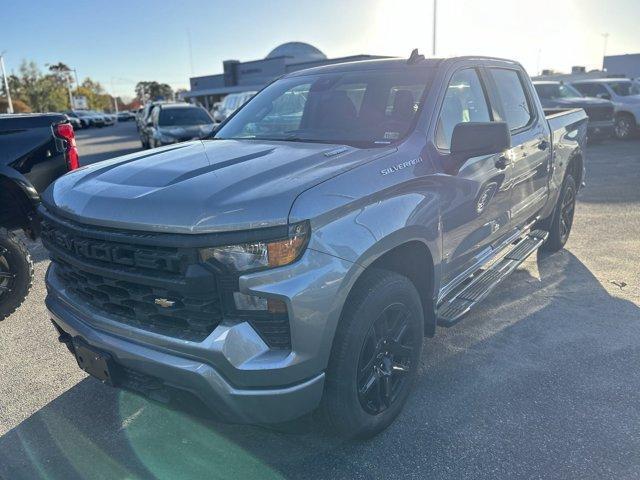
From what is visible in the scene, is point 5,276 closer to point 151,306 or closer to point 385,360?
point 151,306

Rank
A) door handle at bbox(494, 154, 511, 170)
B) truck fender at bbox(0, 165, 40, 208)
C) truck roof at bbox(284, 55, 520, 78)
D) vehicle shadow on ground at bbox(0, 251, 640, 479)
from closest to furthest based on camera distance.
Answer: vehicle shadow on ground at bbox(0, 251, 640, 479)
truck roof at bbox(284, 55, 520, 78)
door handle at bbox(494, 154, 511, 170)
truck fender at bbox(0, 165, 40, 208)

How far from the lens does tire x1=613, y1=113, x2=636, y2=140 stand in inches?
624

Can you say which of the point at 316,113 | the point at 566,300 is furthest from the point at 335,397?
the point at 566,300

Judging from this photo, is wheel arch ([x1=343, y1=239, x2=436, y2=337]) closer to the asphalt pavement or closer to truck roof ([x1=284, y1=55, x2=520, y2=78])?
the asphalt pavement

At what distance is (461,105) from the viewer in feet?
11.2

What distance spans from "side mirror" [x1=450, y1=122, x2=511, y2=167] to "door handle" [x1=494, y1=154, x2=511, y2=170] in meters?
0.59

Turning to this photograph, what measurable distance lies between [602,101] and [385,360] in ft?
49.9

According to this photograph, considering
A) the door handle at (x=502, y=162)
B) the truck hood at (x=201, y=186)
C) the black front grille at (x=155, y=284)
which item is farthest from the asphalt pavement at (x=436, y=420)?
the door handle at (x=502, y=162)

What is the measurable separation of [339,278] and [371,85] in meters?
1.77

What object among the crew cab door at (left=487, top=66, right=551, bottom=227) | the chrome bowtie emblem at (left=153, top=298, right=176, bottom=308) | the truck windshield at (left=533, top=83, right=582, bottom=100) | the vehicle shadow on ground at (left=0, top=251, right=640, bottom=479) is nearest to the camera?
the chrome bowtie emblem at (left=153, top=298, right=176, bottom=308)

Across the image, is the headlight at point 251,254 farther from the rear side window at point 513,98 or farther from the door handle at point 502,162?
the rear side window at point 513,98

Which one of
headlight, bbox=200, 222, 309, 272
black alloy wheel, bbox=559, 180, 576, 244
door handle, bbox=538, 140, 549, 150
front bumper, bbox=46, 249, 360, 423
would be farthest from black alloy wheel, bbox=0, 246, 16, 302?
black alloy wheel, bbox=559, 180, 576, 244

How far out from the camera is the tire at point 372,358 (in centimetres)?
230

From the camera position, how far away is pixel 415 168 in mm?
2709
